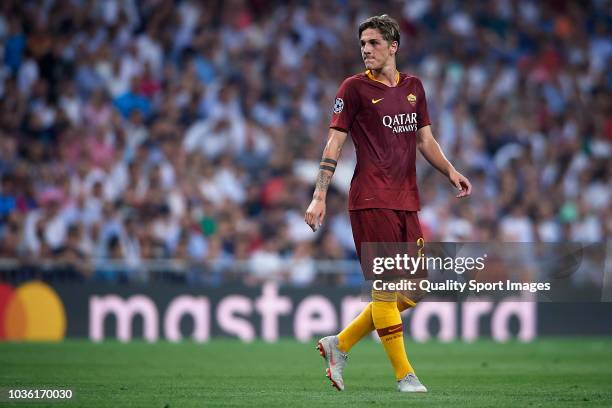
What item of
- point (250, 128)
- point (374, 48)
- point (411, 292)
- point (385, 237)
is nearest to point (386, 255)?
point (385, 237)

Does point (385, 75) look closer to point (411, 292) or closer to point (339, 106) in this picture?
point (339, 106)

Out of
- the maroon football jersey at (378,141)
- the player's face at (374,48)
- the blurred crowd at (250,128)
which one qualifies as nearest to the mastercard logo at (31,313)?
the blurred crowd at (250,128)

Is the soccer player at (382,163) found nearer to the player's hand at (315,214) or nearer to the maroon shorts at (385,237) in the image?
the maroon shorts at (385,237)

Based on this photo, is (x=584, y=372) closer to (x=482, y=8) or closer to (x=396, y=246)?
(x=396, y=246)

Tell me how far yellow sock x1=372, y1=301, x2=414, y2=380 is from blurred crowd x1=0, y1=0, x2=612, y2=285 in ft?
25.5

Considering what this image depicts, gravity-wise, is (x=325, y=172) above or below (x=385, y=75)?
below

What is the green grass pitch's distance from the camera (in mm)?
7707

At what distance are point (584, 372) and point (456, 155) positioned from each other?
7.83 m

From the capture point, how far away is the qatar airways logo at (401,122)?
27.1 feet

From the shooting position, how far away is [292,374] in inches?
403

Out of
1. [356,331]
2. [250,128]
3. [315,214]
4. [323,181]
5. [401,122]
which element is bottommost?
[356,331]

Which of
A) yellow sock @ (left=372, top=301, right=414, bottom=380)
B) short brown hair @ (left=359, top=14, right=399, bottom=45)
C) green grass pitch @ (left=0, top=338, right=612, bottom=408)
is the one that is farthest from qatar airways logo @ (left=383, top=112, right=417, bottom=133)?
green grass pitch @ (left=0, top=338, right=612, bottom=408)
